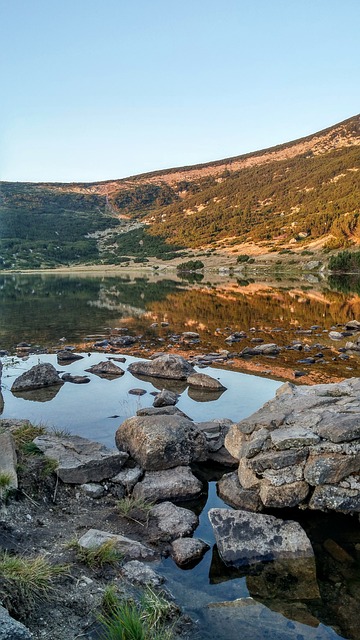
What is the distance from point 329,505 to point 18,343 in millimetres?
24307

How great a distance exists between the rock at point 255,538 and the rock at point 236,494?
42.2 inches

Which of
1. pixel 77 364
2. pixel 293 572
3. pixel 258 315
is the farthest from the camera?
pixel 258 315

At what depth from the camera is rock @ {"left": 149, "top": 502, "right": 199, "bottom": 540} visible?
353 inches

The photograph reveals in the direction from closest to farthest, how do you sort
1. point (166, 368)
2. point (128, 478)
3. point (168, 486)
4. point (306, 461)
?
point (306, 461), point (168, 486), point (128, 478), point (166, 368)

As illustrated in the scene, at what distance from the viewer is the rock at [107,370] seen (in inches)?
842

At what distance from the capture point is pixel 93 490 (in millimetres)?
10438

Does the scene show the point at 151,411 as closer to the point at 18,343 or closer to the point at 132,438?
the point at 132,438

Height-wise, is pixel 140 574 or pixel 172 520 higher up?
pixel 140 574

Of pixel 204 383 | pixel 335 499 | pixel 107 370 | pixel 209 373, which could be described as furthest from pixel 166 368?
pixel 335 499

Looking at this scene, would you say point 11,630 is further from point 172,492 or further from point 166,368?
point 166,368

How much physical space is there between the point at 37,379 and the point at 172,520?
11639mm

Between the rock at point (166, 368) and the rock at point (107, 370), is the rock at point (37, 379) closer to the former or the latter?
the rock at point (107, 370)

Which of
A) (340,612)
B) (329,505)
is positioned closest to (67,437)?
(329,505)

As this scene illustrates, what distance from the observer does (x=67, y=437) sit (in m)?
12.5
